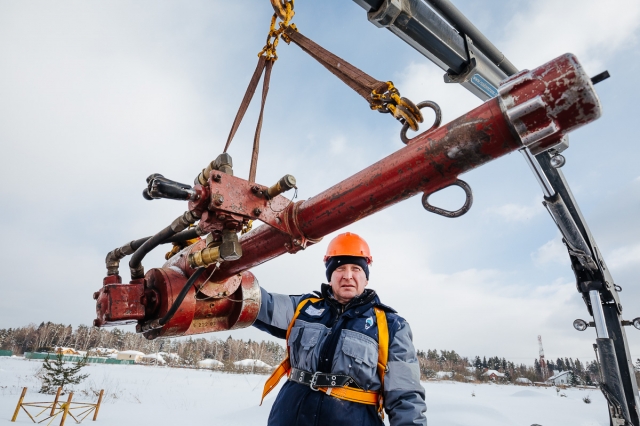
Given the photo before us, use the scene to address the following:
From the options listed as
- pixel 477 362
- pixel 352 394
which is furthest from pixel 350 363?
pixel 477 362

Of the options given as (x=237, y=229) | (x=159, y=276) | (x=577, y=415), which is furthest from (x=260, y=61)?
(x=577, y=415)

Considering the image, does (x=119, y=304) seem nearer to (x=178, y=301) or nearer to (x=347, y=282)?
(x=178, y=301)

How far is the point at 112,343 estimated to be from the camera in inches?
2557

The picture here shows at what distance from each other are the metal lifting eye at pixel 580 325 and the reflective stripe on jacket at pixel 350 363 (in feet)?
11.9

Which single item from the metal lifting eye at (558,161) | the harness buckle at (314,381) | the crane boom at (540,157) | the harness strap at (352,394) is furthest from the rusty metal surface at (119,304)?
the metal lifting eye at (558,161)

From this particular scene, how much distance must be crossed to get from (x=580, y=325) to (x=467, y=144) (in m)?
4.69

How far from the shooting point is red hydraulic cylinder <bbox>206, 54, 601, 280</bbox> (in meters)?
1.09

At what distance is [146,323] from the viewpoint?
2234mm

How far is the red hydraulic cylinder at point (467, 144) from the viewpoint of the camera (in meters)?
1.09

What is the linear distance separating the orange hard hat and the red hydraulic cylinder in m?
0.77

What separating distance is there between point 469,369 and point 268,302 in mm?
63882

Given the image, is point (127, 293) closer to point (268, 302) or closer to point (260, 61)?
point (268, 302)

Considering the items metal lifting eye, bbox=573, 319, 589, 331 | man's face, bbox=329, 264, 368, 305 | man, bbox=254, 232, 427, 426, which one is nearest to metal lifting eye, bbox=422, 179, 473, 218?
man, bbox=254, 232, 427, 426

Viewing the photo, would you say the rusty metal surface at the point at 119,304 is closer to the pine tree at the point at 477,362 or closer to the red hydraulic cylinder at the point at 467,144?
the red hydraulic cylinder at the point at 467,144
